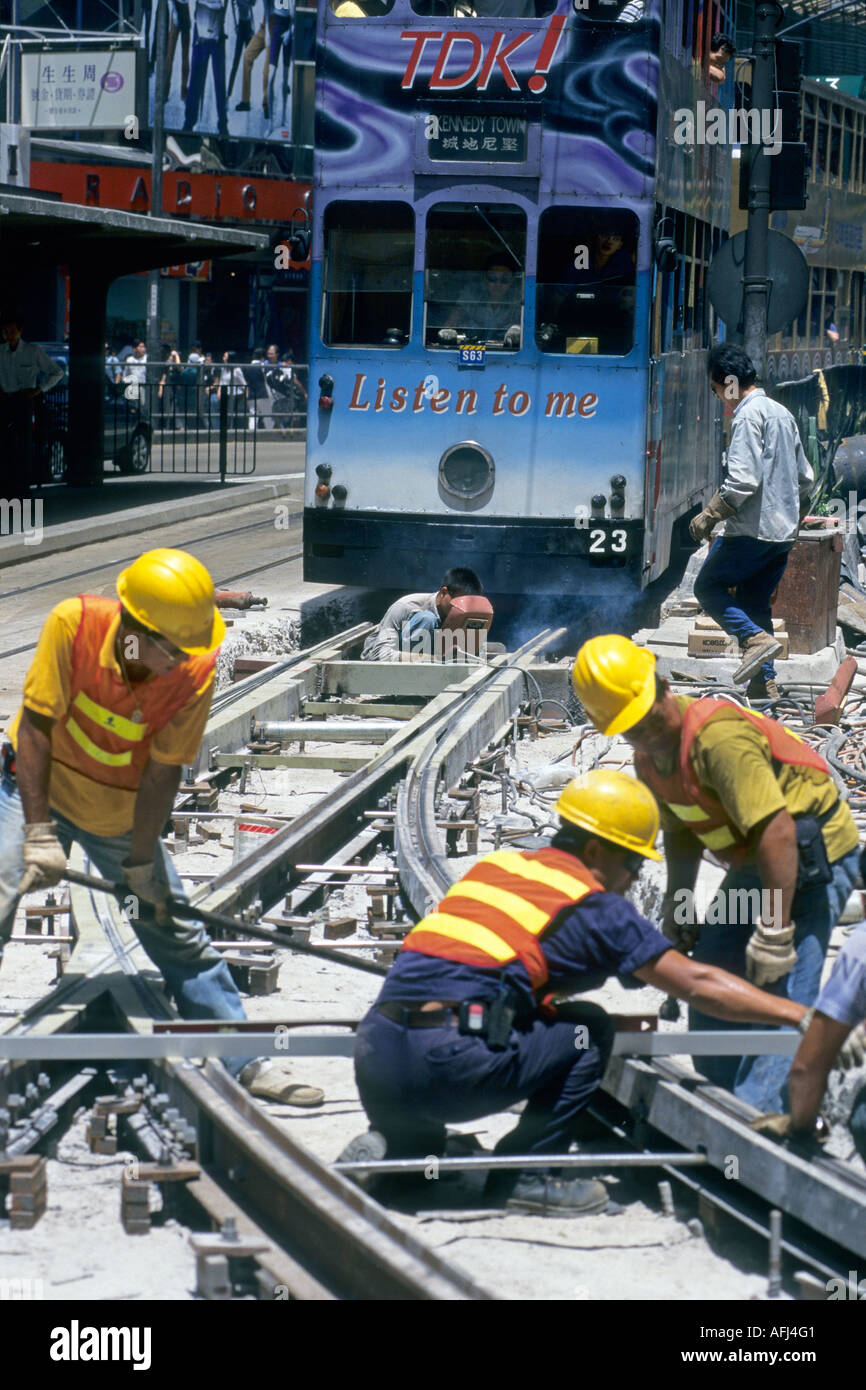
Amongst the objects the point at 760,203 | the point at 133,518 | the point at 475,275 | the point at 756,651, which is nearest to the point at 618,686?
the point at 756,651

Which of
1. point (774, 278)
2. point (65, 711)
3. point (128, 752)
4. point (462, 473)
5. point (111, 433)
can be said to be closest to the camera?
point (65, 711)

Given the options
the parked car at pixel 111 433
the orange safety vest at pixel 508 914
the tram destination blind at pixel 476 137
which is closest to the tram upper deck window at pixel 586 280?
the tram destination blind at pixel 476 137

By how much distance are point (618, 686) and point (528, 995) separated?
2.86 ft

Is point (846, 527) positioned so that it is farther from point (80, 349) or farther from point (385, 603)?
point (80, 349)

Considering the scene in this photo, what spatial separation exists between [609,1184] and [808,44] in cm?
3016

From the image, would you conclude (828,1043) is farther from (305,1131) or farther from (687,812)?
(305,1131)

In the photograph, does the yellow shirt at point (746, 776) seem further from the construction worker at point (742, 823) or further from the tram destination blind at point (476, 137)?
the tram destination blind at point (476, 137)

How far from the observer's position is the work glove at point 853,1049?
4207 mm

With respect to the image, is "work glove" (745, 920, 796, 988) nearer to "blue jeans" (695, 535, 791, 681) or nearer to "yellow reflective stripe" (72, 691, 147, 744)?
"yellow reflective stripe" (72, 691, 147, 744)

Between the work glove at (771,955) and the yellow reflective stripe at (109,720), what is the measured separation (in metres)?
1.74

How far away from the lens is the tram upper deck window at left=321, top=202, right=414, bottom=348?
1211 centimetres

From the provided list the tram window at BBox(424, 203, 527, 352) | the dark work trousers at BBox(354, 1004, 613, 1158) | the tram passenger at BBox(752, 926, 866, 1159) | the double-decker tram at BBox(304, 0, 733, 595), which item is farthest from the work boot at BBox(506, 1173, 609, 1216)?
the tram window at BBox(424, 203, 527, 352)

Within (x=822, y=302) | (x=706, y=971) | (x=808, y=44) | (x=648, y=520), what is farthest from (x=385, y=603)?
(x=808, y=44)

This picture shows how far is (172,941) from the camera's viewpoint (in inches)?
205
